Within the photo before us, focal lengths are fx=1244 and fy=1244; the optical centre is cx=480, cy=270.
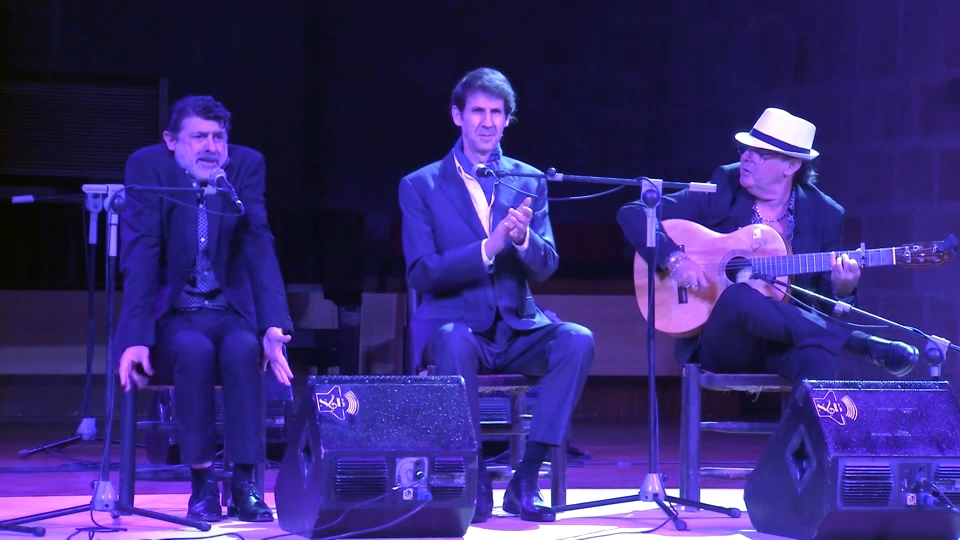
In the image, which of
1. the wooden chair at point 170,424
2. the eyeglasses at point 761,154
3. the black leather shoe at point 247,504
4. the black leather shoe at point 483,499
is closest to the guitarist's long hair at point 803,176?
the eyeglasses at point 761,154

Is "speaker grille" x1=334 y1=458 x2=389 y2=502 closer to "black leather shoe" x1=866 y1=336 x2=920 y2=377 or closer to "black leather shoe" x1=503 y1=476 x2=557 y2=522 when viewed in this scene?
"black leather shoe" x1=503 y1=476 x2=557 y2=522

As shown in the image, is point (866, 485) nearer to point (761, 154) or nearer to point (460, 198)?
point (761, 154)

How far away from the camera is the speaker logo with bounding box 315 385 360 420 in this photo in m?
2.89

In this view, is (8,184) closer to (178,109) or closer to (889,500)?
(178,109)

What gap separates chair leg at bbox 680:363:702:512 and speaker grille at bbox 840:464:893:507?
2.37 feet

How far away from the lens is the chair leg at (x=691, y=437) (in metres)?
3.51

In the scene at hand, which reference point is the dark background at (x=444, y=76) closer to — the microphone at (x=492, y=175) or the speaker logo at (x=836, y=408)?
the microphone at (x=492, y=175)

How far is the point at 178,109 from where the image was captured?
3.49 m

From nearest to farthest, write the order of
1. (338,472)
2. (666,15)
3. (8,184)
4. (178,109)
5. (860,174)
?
(338,472), (178,109), (860,174), (8,184), (666,15)

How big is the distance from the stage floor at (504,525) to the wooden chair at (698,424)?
4.3 inches

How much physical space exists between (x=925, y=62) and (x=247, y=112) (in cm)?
354

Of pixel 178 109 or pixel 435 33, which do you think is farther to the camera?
pixel 435 33

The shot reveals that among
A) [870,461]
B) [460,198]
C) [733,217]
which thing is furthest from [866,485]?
[460,198]

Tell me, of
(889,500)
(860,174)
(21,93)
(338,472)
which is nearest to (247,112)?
(21,93)
